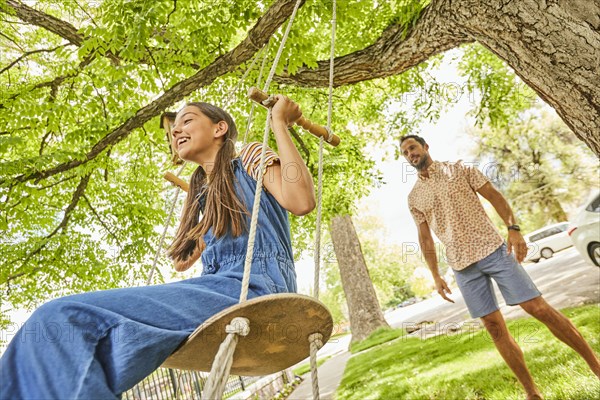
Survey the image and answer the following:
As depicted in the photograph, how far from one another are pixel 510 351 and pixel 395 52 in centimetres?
249

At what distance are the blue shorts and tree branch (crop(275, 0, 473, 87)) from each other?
1.56m

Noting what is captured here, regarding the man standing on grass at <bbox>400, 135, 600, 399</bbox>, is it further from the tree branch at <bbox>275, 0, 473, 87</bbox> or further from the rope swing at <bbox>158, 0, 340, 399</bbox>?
the rope swing at <bbox>158, 0, 340, 399</bbox>

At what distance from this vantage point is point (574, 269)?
964 centimetres

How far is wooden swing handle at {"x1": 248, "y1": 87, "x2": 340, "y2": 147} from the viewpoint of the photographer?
173cm

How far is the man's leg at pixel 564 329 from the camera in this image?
8.38 ft

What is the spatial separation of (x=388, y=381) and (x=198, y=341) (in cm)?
424

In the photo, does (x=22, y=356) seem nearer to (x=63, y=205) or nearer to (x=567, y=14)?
(x=567, y=14)

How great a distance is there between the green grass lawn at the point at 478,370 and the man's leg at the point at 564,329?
0.15 m

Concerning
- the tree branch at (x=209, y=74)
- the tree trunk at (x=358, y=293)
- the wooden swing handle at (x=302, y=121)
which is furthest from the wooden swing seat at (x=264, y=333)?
the tree trunk at (x=358, y=293)

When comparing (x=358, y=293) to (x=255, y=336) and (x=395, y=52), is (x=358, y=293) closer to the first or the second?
(x=395, y=52)

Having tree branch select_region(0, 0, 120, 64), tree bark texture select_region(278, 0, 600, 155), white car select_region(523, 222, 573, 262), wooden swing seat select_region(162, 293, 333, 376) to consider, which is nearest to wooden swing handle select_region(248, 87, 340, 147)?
wooden swing seat select_region(162, 293, 333, 376)

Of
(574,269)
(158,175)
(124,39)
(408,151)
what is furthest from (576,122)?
(574,269)

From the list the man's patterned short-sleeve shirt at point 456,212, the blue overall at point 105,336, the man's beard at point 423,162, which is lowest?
the blue overall at point 105,336

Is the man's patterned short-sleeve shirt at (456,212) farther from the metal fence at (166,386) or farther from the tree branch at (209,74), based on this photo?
the metal fence at (166,386)
